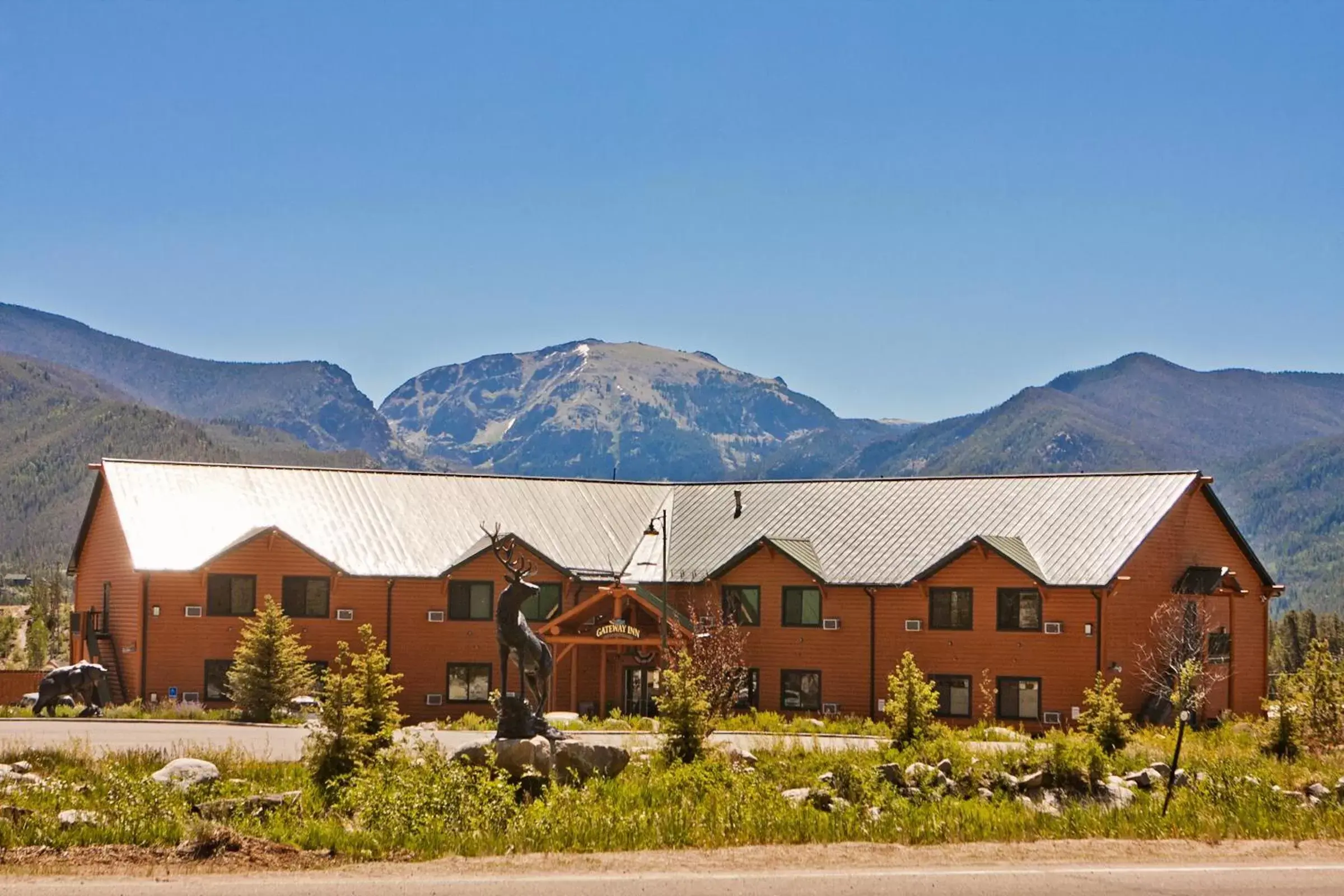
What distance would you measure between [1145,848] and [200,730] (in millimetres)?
23426

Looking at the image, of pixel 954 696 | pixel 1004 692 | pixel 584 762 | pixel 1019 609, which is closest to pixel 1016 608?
pixel 1019 609

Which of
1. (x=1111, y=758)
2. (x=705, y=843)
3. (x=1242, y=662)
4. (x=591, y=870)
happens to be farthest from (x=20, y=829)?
(x=1242, y=662)

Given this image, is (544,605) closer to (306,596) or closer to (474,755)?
(306,596)

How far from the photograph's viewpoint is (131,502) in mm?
52688

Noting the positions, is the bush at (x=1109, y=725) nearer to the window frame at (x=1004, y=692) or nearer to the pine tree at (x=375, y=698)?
the pine tree at (x=375, y=698)

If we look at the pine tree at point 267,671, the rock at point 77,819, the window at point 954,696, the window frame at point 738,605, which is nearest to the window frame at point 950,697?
the window at point 954,696

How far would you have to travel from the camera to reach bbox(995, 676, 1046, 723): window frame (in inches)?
1880

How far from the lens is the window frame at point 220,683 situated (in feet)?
164

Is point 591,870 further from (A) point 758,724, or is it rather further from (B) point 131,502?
(B) point 131,502

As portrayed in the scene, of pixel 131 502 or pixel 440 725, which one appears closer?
pixel 440 725

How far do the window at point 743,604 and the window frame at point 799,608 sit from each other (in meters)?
0.81

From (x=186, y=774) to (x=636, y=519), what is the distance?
3356cm

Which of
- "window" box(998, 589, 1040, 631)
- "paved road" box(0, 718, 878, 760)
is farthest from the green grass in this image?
"window" box(998, 589, 1040, 631)

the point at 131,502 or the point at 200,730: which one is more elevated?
the point at 131,502
